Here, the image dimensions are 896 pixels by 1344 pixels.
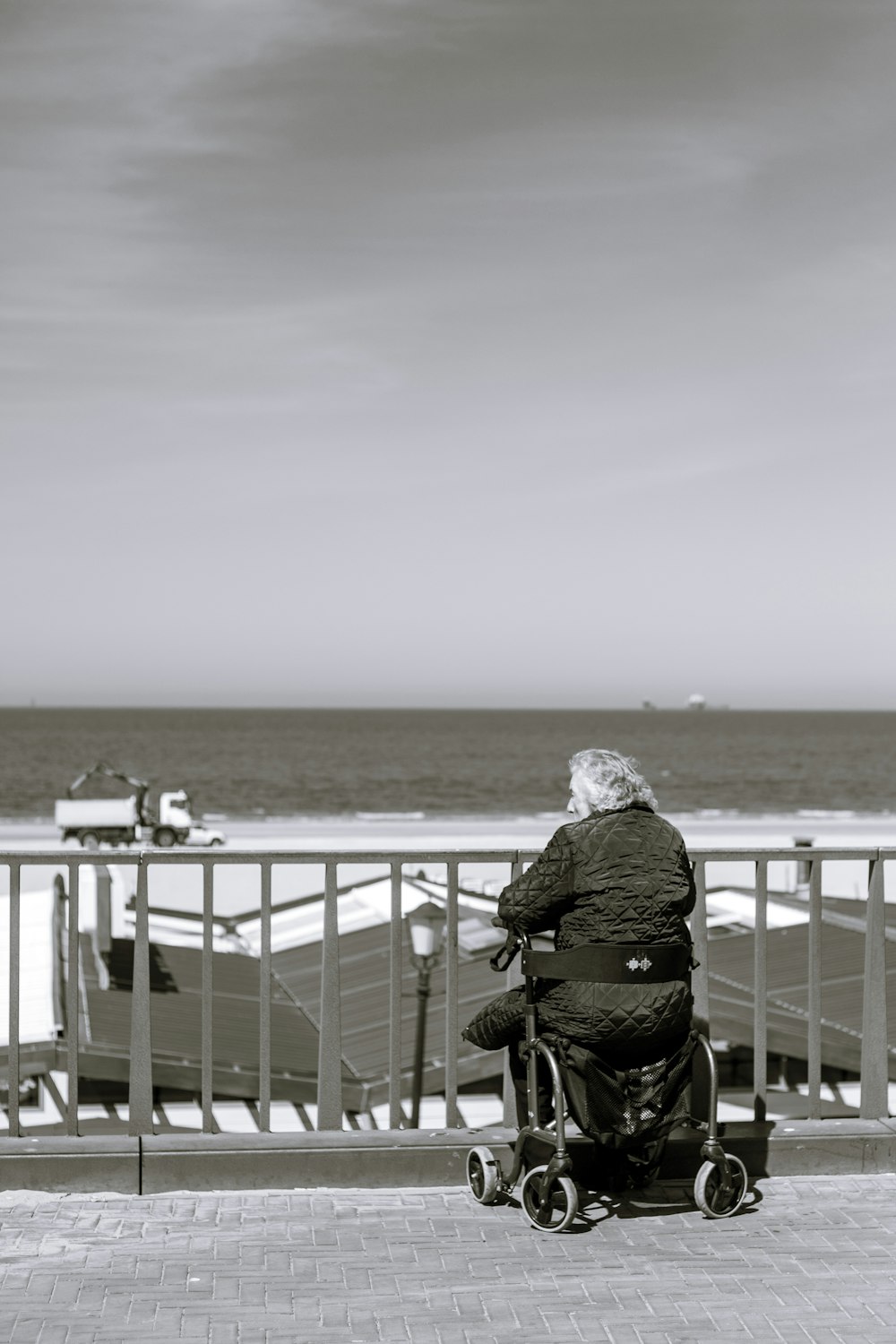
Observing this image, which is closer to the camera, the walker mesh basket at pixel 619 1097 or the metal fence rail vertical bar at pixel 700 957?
the walker mesh basket at pixel 619 1097

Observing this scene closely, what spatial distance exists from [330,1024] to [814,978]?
1.75 m

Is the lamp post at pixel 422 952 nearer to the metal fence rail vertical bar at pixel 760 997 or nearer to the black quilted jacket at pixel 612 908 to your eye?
the metal fence rail vertical bar at pixel 760 997

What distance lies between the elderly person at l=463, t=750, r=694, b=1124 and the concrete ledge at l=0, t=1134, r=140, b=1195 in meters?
1.55

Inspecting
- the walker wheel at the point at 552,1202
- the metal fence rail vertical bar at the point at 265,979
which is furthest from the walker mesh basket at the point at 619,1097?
the metal fence rail vertical bar at the point at 265,979

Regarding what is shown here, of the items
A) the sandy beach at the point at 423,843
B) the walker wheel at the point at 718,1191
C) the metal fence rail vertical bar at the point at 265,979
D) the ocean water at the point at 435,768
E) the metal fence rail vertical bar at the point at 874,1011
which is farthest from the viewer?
the ocean water at the point at 435,768

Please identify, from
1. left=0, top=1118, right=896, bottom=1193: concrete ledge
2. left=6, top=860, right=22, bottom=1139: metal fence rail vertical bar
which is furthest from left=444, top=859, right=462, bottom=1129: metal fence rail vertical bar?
left=6, top=860, right=22, bottom=1139: metal fence rail vertical bar

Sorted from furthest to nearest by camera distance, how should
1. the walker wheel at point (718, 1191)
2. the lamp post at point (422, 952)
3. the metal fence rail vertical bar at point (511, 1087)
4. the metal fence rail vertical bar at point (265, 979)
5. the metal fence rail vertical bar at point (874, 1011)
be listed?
the lamp post at point (422, 952) → the metal fence rail vertical bar at point (874, 1011) → the metal fence rail vertical bar at point (511, 1087) → the metal fence rail vertical bar at point (265, 979) → the walker wheel at point (718, 1191)

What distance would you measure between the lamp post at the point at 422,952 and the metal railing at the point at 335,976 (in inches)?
168

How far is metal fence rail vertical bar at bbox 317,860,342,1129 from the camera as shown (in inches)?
199

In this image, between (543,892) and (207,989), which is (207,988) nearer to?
(207,989)

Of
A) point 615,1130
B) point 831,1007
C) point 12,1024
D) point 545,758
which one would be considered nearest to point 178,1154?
point 12,1024

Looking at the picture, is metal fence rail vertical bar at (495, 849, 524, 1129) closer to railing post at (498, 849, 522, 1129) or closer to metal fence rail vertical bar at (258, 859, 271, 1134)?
railing post at (498, 849, 522, 1129)

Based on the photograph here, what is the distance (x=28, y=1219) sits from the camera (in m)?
4.77

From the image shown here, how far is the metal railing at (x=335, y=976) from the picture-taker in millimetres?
4984
